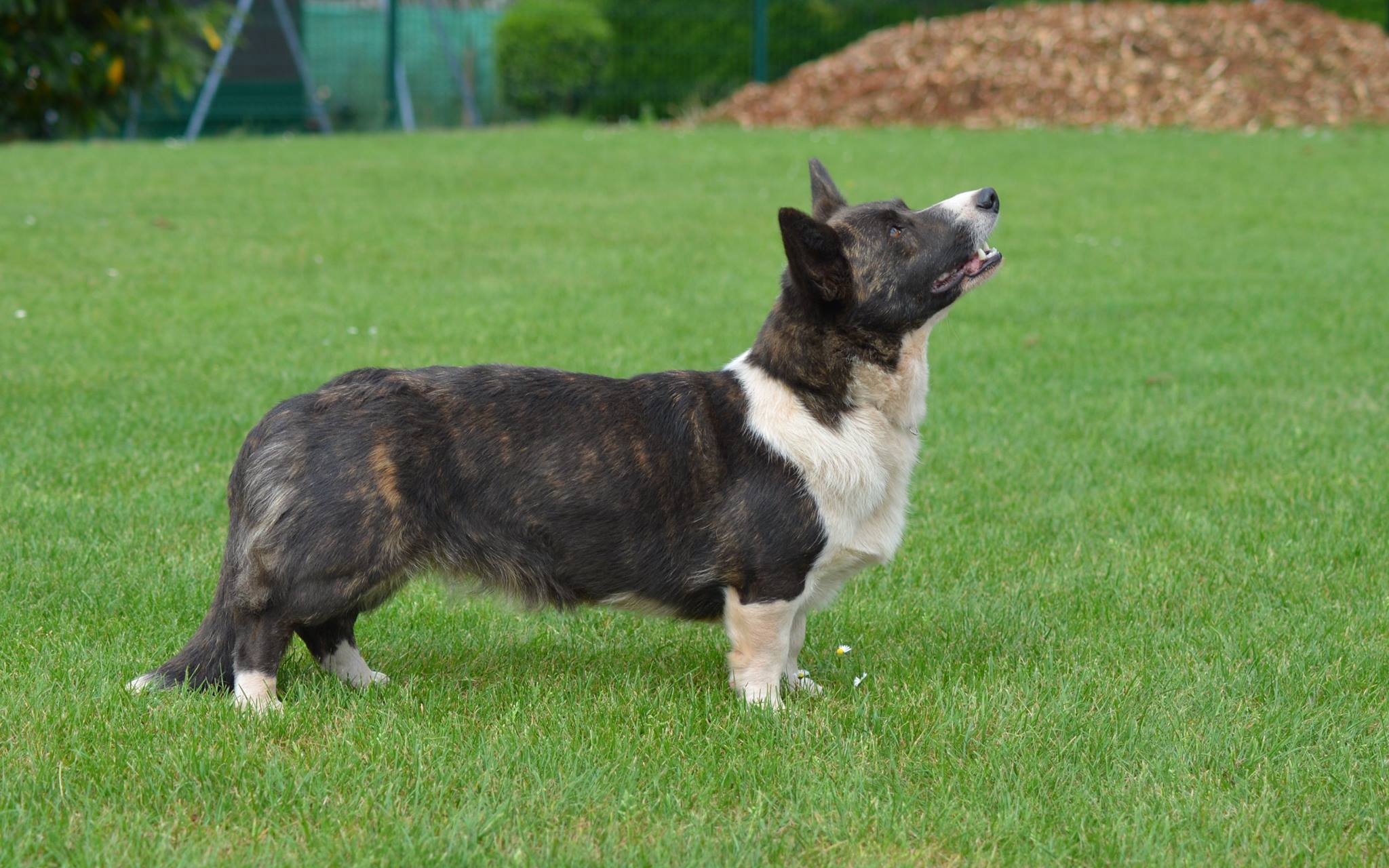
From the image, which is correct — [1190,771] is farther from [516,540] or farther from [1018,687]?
[516,540]

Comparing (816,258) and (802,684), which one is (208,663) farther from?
(816,258)

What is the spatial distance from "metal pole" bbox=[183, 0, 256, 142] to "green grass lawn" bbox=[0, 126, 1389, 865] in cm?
712

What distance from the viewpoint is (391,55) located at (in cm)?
2166

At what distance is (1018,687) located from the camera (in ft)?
14.6

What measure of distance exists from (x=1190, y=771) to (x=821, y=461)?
1.31m

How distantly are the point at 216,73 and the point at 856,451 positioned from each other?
17.9 metres

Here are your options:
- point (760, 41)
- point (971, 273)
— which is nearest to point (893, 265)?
point (971, 273)

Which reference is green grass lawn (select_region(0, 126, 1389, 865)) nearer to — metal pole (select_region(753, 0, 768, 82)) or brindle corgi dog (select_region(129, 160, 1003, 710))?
brindle corgi dog (select_region(129, 160, 1003, 710))

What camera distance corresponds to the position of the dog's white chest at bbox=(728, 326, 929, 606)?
4.30 metres

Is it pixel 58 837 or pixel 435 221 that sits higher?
pixel 58 837

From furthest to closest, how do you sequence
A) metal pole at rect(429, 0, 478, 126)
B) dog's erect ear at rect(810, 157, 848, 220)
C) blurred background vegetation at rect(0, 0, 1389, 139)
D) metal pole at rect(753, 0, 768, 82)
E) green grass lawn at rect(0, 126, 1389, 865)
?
metal pole at rect(753, 0, 768, 82) < metal pole at rect(429, 0, 478, 126) < blurred background vegetation at rect(0, 0, 1389, 139) < dog's erect ear at rect(810, 157, 848, 220) < green grass lawn at rect(0, 126, 1389, 865)

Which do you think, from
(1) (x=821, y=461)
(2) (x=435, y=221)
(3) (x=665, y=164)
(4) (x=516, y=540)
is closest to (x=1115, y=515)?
(1) (x=821, y=461)

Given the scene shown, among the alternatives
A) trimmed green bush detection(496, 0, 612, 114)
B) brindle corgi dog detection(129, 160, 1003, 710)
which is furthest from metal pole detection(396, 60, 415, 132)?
brindle corgi dog detection(129, 160, 1003, 710)

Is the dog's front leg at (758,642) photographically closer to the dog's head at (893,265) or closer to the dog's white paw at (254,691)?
the dog's head at (893,265)
